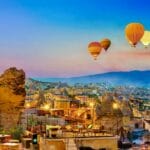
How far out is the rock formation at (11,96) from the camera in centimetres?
920

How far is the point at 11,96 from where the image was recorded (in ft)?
31.2

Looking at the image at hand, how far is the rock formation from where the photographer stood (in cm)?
920

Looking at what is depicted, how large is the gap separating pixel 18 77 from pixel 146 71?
329 cm

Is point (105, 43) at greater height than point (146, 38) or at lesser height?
greater

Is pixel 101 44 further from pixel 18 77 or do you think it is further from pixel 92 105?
pixel 92 105

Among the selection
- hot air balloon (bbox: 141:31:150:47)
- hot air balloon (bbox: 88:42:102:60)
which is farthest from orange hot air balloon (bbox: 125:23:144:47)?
hot air balloon (bbox: 88:42:102:60)

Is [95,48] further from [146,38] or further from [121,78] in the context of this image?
[121,78]

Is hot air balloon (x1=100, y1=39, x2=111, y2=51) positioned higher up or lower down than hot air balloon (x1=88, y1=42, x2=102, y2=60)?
higher up

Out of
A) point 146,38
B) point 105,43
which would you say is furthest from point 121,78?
point 146,38

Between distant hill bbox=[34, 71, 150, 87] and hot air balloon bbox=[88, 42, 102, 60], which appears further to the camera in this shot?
distant hill bbox=[34, 71, 150, 87]

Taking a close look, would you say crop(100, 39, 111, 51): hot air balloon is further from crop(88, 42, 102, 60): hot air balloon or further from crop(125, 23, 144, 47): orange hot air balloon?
crop(125, 23, 144, 47): orange hot air balloon

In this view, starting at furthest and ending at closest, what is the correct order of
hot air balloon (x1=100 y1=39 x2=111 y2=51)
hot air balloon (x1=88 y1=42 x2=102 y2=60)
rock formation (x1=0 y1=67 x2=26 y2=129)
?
rock formation (x1=0 y1=67 x2=26 y2=129) → hot air balloon (x1=100 y1=39 x2=111 y2=51) → hot air balloon (x1=88 y1=42 x2=102 y2=60)

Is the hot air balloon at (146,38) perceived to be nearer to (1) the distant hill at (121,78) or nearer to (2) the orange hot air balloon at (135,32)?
(2) the orange hot air balloon at (135,32)

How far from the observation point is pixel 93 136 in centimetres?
686
